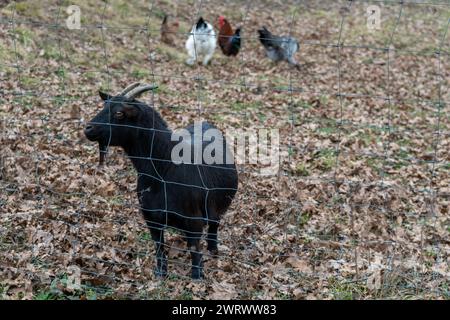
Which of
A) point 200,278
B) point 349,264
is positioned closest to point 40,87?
point 200,278

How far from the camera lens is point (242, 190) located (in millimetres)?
7332

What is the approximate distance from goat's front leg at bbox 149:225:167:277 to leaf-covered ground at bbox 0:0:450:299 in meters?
0.10

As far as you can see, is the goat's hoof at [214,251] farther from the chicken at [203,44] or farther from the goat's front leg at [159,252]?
the chicken at [203,44]

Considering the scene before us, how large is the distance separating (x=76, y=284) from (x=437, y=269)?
3482 millimetres

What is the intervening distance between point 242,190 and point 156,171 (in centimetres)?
213

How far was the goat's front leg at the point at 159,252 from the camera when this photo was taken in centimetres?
550

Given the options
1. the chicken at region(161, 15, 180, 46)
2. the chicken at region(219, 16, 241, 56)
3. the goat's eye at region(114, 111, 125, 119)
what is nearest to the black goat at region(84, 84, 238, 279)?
the goat's eye at region(114, 111, 125, 119)

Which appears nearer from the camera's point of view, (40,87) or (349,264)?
(349,264)

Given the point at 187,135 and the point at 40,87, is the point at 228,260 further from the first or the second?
the point at 40,87

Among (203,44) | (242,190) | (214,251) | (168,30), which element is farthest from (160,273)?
(168,30)

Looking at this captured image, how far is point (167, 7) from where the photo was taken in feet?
64.8

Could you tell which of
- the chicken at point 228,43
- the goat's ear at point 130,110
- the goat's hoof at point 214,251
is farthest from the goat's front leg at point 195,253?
the chicken at point 228,43

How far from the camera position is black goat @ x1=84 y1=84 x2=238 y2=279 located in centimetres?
530
